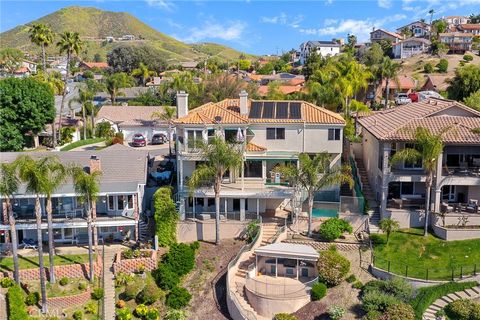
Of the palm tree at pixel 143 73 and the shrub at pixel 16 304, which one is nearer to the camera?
the shrub at pixel 16 304

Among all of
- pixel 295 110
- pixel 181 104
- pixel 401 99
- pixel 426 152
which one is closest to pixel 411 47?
pixel 401 99

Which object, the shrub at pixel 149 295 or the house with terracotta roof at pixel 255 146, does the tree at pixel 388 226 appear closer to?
the house with terracotta roof at pixel 255 146

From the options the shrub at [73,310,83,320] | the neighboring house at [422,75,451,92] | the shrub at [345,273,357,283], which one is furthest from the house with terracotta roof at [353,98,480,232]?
the neighboring house at [422,75,451,92]

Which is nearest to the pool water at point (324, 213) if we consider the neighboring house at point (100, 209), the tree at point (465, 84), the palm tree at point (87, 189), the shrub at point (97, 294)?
the neighboring house at point (100, 209)

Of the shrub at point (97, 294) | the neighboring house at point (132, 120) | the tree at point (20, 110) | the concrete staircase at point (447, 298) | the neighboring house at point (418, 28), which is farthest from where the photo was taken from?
the neighboring house at point (418, 28)

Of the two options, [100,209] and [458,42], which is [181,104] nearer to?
[100,209]

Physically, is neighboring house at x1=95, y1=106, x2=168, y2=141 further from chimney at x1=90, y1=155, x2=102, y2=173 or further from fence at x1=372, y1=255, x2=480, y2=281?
fence at x1=372, y1=255, x2=480, y2=281

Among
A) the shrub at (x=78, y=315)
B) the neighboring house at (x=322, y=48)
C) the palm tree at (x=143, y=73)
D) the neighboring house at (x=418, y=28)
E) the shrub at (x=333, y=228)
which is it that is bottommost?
the shrub at (x=78, y=315)
